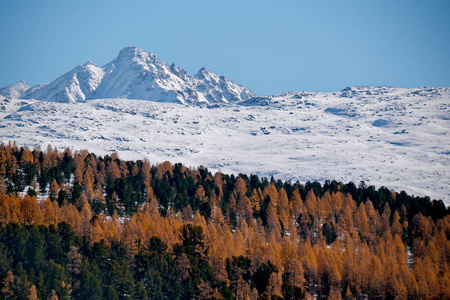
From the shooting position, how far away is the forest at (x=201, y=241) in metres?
78.7

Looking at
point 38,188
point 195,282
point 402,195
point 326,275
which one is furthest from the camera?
point 402,195

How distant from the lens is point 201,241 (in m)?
97.2

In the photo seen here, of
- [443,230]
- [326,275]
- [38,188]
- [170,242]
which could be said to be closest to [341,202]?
[443,230]

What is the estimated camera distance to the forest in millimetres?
78688

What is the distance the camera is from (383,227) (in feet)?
420

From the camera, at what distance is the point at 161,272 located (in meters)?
81.9

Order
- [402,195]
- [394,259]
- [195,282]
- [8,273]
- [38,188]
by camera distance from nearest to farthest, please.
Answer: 1. [8,273]
2. [195,282]
3. [394,259]
4. [38,188]
5. [402,195]

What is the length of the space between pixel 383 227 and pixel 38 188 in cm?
9992

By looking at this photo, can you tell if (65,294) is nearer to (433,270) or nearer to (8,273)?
(8,273)

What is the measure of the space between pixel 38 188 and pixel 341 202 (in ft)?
299

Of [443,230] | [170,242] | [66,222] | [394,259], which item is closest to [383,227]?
[443,230]

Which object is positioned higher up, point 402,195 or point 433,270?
point 402,195

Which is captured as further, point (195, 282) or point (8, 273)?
point (195, 282)

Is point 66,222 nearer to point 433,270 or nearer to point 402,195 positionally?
point 433,270
